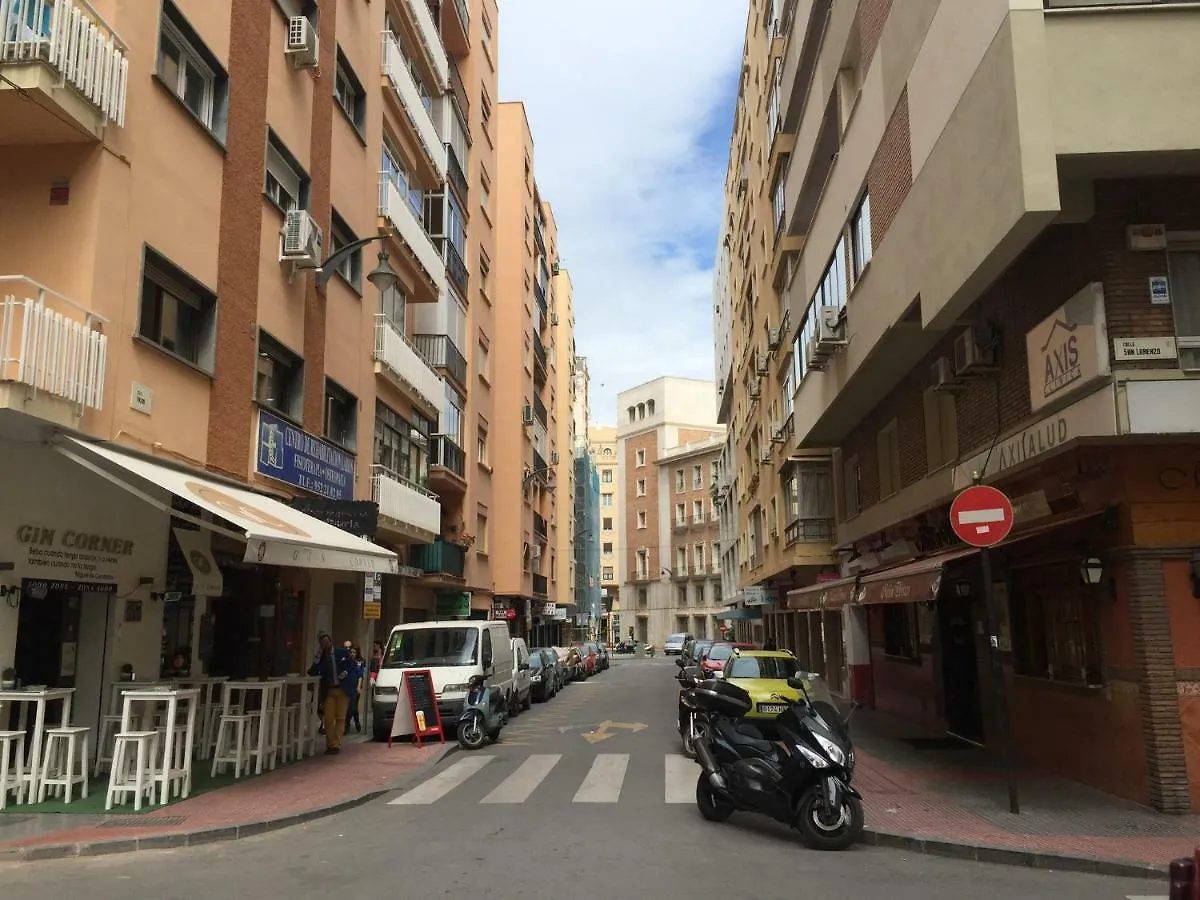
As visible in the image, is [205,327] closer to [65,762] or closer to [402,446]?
[65,762]

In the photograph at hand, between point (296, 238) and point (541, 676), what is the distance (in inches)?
637

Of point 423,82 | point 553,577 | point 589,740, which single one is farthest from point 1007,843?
point 553,577

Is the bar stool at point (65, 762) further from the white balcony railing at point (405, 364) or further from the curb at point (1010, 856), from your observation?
the white balcony railing at point (405, 364)

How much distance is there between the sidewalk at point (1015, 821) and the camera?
7.86 metres

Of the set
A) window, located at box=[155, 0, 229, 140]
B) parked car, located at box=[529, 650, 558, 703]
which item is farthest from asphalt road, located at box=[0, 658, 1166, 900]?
parked car, located at box=[529, 650, 558, 703]

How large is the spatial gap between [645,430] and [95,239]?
88385 millimetres

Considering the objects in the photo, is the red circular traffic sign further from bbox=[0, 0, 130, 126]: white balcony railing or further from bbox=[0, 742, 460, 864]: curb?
bbox=[0, 0, 130, 126]: white balcony railing

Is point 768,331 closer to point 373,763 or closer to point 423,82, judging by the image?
point 423,82

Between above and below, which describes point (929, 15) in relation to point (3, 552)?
above

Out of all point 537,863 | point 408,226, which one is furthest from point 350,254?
point 537,863

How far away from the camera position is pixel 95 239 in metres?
10.5

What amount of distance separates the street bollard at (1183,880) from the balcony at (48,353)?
958 centimetres

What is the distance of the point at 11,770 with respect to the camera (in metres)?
10.4

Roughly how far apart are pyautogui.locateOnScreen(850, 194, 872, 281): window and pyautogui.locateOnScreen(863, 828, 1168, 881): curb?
9884 millimetres
